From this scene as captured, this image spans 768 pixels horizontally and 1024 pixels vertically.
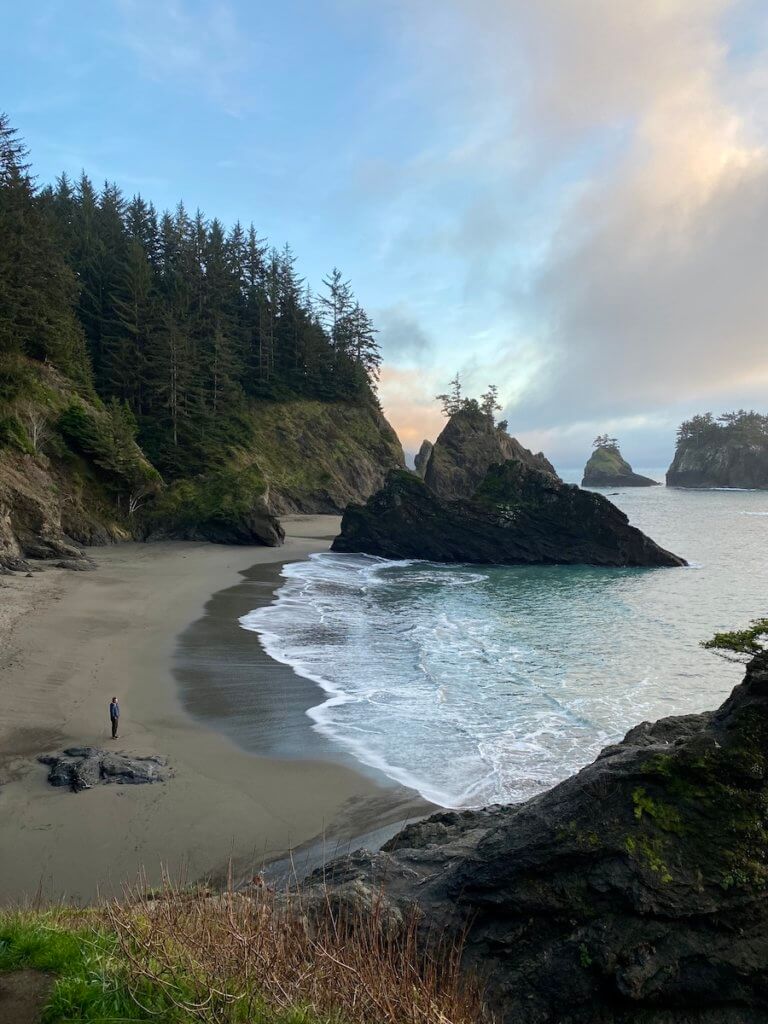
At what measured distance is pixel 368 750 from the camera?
12625 millimetres

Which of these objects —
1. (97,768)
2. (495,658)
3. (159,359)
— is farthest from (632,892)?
(159,359)

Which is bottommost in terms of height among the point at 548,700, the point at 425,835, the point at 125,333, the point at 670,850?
the point at 548,700

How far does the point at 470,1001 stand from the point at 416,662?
50.2 ft

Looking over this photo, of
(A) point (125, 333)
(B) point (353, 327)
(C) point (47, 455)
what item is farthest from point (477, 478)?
(C) point (47, 455)

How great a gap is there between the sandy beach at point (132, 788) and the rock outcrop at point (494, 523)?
82.6 ft

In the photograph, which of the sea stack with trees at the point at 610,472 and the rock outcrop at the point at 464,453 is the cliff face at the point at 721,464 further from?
the rock outcrop at the point at 464,453

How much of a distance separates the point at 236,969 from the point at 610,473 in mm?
184765

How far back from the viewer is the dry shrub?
3.44 meters

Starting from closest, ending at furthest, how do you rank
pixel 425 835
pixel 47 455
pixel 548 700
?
pixel 425 835 → pixel 548 700 → pixel 47 455

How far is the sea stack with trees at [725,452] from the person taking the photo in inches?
5221

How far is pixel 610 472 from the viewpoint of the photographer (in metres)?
176

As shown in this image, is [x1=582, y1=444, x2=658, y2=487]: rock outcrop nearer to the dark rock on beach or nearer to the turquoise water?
the turquoise water

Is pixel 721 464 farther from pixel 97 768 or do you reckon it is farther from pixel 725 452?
pixel 97 768

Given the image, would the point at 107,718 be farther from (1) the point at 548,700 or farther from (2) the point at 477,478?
(2) the point at 477,478
